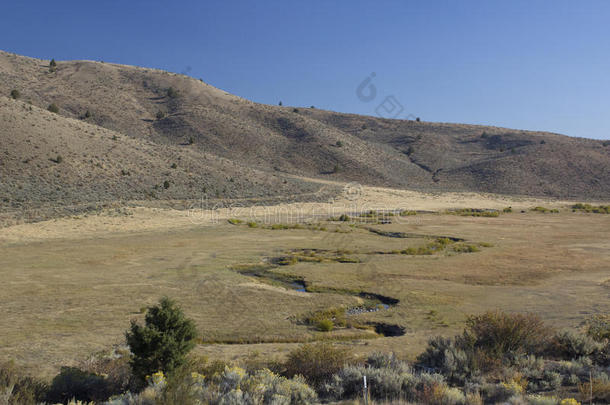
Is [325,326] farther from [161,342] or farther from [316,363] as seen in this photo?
[161,342]

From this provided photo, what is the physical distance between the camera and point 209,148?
8412cm

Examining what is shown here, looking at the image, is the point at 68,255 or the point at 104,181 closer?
the point at 68,255

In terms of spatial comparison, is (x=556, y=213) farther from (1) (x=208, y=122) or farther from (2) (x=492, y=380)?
(1) (x=208, y=122)

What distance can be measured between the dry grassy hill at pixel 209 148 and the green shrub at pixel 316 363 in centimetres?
3412

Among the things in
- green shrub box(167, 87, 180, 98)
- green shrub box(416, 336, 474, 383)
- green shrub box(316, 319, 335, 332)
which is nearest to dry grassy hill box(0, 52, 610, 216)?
green shrub box(167, 87, 180, 98)

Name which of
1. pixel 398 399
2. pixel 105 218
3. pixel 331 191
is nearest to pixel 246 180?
pixel 331 191

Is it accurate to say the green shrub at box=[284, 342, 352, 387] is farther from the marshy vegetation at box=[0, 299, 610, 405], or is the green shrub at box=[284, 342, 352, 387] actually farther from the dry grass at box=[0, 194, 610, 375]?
the dry grass at box=[0, 194, 610, 375]

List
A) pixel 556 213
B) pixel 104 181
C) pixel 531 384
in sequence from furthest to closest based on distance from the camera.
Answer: pixel 556 213 → pixel 104 181 → pixel 531 384

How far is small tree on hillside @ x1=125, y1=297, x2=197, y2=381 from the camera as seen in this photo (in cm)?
820

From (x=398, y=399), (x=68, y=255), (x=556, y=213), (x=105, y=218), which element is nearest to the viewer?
(x=398, y=399)

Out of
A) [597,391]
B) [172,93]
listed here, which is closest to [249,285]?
[597,391]

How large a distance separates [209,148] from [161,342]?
7850 centimetres

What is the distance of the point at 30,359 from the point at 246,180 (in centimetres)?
4988

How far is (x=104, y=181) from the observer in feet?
145
